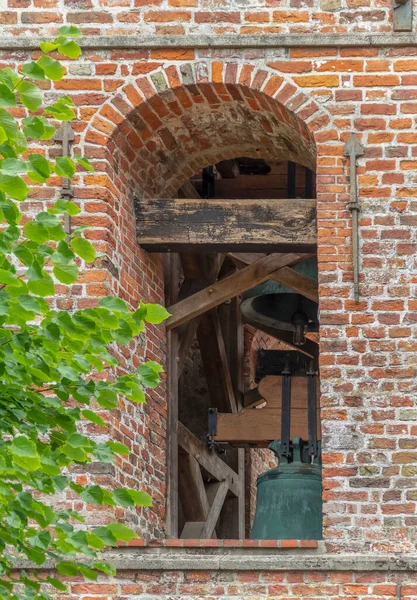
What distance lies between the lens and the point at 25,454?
5484 millimetres

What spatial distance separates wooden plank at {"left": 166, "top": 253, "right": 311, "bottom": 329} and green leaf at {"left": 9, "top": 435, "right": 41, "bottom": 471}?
411 centimetres

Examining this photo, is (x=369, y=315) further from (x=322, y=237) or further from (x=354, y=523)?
(x=354, y=523)

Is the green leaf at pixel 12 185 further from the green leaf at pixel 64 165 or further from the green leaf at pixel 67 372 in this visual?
Answer: the green leaf at pixel 67 372

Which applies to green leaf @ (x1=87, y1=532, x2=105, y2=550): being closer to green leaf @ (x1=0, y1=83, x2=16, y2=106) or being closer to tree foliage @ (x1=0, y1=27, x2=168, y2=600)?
tree foliage @ (x1=0, y1=27, x2=168, y2=600)

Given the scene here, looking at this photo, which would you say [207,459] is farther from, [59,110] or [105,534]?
[59,110]

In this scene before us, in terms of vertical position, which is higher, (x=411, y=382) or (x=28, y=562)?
(x=411, y=382)

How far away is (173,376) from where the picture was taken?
9805 millimetres

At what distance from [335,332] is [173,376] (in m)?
1.57

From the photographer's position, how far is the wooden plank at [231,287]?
378 inches

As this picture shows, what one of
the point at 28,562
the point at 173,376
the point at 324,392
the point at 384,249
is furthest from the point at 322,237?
the point at 28,562

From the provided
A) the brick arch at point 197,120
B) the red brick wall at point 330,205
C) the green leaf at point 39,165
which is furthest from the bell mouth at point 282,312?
the green leaf at point 39,165

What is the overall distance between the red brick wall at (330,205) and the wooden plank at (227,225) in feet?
0.50

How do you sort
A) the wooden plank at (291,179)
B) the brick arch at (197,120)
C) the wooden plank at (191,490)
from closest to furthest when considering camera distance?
the brick arch at (197,120)
the wooden plank at (291,179)
the wooden plank at (191,490)

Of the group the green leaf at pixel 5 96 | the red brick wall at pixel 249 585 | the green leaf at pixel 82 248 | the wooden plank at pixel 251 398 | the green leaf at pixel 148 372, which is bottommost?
the red brick wall at pixel 249 585
